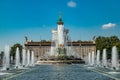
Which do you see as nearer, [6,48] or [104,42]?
[6,48]

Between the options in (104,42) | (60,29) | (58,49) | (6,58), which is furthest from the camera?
(104,42)

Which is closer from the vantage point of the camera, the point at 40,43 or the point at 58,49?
the point at 58,49

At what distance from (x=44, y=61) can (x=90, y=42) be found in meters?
104

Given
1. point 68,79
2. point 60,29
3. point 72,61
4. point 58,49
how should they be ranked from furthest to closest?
point 60,29 < point 58,49 < point 72,61 < point 68,79

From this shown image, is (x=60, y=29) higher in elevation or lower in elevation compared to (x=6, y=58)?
higher

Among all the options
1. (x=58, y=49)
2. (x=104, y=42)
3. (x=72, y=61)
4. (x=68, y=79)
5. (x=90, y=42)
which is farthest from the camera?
(x=90, y=42)

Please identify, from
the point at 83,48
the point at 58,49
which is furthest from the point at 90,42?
the point at 58,49

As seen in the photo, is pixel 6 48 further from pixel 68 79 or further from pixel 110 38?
pixel 110 38

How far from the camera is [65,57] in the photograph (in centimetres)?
8638

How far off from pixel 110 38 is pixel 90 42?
127 ft

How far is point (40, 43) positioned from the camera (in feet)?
638

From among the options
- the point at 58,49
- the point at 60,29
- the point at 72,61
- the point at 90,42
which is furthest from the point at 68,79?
the point at 90,42

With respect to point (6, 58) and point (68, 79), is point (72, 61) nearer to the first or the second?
point (6, 58)

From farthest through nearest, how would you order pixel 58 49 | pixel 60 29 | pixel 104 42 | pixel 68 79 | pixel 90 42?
1. pixel 90 42
2. pixel 104 42
3. pixel 60 29
4. pixel 58 49
5. pixel 68 79
